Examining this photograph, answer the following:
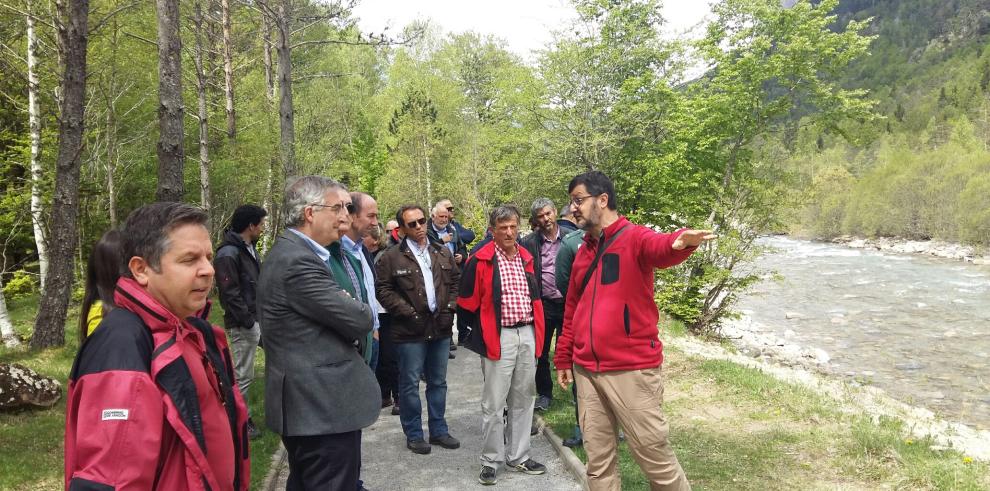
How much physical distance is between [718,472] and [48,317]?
8.44 m

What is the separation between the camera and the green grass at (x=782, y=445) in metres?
4.57

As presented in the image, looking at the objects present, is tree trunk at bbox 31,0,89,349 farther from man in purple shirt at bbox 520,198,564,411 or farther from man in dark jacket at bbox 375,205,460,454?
man in purple shirt at bbox 520,198,564,411

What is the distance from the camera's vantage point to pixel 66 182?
763 centimetres

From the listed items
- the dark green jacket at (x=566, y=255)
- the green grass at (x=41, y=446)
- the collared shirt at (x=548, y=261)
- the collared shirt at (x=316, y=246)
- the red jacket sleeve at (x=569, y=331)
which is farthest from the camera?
the collared shirt at (x=548, y=261)

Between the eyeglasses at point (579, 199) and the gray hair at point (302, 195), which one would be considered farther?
the eyeglasses at point (579, 199)

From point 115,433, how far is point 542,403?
5.18m

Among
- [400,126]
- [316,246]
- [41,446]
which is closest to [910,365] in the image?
[316,246]

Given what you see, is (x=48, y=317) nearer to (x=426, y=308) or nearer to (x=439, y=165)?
(x=426, y=308)

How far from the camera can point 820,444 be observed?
5.30 meters

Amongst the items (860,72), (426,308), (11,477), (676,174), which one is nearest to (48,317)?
(11,477)

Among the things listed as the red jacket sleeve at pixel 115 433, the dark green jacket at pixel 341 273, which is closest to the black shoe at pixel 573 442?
the dark green jacket at pixel 341 273

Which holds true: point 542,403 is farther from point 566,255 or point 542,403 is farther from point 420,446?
point 566,255

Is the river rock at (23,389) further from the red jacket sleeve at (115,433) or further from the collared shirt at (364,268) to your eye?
the red jacket sleeve at (115,433)

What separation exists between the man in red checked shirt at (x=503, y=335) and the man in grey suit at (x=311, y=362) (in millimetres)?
1743
